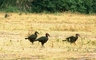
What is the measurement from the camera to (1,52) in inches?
619

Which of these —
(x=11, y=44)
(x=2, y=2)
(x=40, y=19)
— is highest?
(x=11, y=44)

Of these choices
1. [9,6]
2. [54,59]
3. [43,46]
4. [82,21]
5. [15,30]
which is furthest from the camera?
[9,6]

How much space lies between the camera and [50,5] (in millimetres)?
52469

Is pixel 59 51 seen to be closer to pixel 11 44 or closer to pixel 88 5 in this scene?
pixel 11 44

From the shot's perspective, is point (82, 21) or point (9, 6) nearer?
point (82, 21)

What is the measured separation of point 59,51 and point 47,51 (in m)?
0.50

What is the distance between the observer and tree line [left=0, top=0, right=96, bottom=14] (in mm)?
52281

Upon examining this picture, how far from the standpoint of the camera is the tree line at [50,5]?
52.3 m

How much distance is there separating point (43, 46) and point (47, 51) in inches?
54.8

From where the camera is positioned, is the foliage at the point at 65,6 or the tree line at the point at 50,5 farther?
the foliage at the point at 65,6

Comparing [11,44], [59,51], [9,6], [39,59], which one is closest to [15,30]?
[11,44]

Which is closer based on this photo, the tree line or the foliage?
the tree line

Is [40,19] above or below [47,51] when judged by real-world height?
below

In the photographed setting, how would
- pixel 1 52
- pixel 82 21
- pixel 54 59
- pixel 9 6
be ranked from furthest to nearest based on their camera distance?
pixel 9 6 < pixel 82 21 < pixel 1 52 < pixel 54 59
